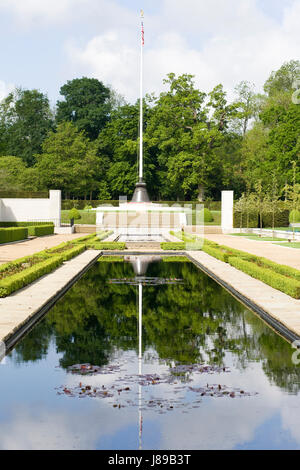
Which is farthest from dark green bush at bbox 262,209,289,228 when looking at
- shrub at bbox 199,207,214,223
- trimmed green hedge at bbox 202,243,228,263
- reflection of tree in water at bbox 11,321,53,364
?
reflection of tree in water at bbox 11,321,53,364

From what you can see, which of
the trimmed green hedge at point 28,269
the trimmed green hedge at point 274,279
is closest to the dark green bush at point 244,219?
the trimmed green hedge at point 28,269

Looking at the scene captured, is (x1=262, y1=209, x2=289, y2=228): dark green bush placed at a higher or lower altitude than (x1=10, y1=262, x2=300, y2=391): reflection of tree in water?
higher

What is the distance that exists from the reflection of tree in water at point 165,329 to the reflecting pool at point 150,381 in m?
0.02

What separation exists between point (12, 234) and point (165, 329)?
21694 mm

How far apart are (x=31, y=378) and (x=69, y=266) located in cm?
1111

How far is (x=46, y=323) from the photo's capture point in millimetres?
9359

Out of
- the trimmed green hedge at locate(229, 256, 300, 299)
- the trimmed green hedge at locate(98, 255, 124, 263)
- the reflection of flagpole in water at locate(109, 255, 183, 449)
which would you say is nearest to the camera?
the reflection of flagpole in water at locate(109, 255, 183, 449)

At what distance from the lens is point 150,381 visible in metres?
6.17

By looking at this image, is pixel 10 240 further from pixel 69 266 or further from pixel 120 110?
pixel 120 110

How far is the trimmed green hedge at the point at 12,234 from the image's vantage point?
27916 mm

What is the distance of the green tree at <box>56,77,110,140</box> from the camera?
2825 inches

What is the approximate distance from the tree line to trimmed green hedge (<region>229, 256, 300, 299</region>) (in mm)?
39357

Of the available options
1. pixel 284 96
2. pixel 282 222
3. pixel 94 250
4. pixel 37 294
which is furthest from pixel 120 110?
pixel 37 294

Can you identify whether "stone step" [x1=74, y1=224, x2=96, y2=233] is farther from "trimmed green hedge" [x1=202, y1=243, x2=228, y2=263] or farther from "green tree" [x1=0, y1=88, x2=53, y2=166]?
"green tree" [x1=0, y1=88, x2=53, y2=166]
